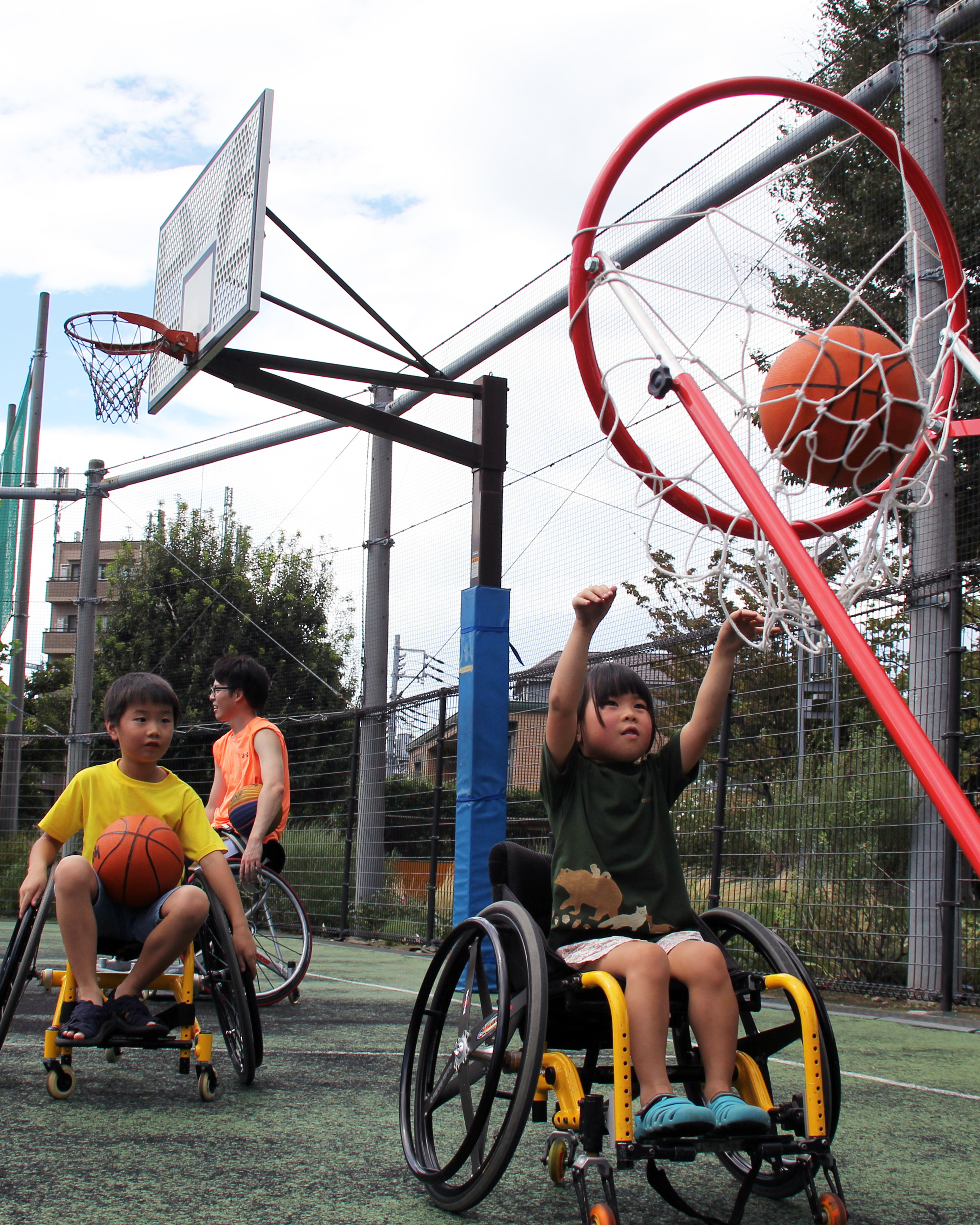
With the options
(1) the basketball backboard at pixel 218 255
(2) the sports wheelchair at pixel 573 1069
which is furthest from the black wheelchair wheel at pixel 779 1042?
(1) the basketball backboard at pixel 218 255

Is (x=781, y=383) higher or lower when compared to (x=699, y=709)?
higher

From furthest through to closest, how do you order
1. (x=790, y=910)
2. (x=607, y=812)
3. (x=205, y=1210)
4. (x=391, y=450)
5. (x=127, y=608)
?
(x=127, y=608) → (x=391, y=450) → (x=790, y=910) → (x=607, y=812) → (x=205, y=1210)

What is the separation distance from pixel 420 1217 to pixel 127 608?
21.5 m

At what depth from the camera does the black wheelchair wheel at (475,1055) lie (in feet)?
6.82

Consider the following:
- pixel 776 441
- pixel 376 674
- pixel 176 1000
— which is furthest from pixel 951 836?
pixel 376 674

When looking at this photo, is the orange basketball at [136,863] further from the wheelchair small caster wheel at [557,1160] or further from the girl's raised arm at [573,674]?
the wheelchair small caster wheel at [557,1160]

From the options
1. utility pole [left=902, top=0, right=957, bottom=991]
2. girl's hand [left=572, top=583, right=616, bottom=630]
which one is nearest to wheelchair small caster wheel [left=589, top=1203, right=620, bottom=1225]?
girl's hand [left=572, top=583, right=616, bottom=630]

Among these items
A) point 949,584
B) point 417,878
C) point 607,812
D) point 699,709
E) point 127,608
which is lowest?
point 417,878

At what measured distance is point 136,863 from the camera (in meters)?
3.39

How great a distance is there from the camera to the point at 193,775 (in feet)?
41.3

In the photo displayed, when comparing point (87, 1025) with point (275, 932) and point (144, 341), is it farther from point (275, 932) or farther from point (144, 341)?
point (144, 341)

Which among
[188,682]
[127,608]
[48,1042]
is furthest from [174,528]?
[48,1042]

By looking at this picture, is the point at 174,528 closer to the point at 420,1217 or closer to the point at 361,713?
the point at 361,713

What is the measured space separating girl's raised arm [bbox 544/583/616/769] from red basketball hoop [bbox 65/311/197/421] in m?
5.30
